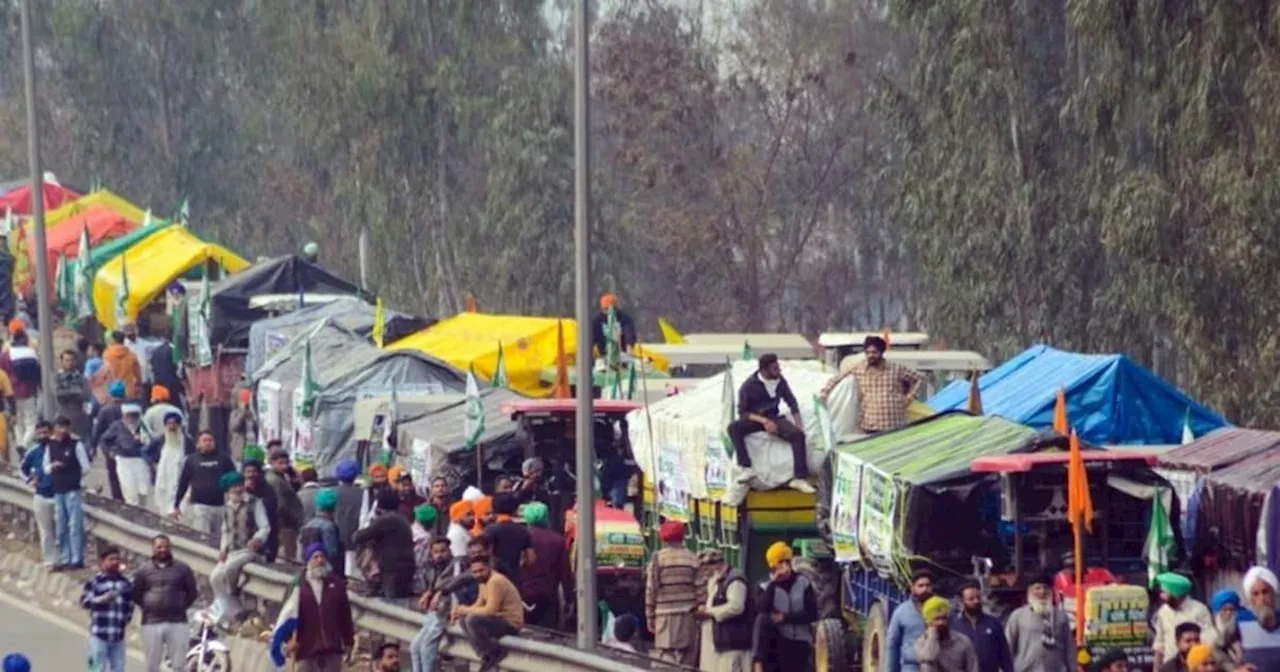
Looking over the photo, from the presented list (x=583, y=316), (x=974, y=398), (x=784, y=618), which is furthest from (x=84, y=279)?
(x=784, y=618)

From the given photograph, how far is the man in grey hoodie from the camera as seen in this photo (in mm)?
16266

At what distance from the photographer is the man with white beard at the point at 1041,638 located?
16.6 meters

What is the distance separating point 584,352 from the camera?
792 inches

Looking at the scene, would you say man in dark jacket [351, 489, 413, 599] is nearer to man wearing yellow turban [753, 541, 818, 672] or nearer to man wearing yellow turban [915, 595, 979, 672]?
man wearing yellow turban [753, 541, 818, 672]

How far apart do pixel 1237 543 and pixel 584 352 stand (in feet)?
15.0

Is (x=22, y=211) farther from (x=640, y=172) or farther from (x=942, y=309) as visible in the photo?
(x=942, y=309)

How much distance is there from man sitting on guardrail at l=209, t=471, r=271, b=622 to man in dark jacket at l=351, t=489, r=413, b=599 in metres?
1.79

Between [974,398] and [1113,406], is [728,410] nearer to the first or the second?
[974,398]

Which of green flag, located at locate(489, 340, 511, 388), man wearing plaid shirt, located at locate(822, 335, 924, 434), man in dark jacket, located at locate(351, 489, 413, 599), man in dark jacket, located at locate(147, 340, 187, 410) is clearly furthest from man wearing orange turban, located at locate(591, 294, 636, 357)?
man in dark jacket, located at locate(351, 489, 413, 599)

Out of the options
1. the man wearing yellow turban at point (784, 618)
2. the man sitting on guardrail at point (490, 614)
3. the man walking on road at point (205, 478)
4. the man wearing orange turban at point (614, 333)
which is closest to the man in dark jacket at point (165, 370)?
the man wearing orange turban at point (614, 333)

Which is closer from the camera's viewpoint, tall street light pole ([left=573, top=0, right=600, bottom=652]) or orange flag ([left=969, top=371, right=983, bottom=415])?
tall street light pole ([left=573, top=0, right=600, bottom=652])

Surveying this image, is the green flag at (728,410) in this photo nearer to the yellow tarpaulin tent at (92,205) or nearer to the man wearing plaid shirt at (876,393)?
the man wearing plaid shirt at (876,393)

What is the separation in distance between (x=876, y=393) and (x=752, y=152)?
39.1 metres

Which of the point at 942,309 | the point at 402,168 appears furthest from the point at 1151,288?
the point at 402,168
